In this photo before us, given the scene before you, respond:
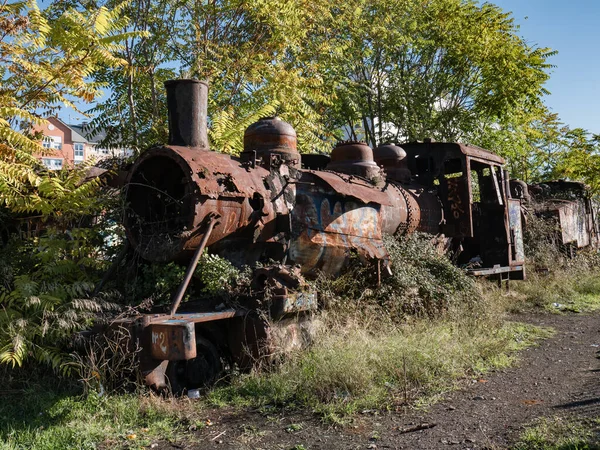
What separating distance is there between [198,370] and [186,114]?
8.87 ft

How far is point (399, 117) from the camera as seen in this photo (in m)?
18.7

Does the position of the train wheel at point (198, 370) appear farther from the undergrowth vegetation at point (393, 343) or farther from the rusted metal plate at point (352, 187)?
the rusted metal plate at point (352, 187)

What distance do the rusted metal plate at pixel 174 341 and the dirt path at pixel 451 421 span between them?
0.60 m

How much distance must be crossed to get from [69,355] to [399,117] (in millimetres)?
15237

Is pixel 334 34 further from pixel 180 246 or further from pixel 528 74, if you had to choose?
pixel 180 246

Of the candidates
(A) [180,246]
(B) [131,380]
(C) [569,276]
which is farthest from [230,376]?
(C) [569,276]

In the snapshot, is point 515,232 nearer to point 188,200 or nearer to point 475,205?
point 475,205

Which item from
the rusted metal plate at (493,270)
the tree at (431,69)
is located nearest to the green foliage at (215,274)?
the rusted metal plate at (493,270)

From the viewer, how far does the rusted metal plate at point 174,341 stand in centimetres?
441

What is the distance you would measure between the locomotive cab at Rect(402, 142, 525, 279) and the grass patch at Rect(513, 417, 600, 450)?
5.64m

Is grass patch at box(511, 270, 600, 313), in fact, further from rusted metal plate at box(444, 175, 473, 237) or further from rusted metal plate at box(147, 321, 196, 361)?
rusted metal plate at box(147, 321, 196, 361)

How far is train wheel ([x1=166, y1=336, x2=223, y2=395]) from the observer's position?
521 centimetres

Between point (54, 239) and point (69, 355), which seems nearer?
point (69, 355)

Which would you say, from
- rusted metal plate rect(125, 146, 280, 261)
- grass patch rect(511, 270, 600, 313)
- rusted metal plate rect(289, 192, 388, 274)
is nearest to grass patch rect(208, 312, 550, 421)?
rusted metal plate rect(289, 192, 388, 274)
